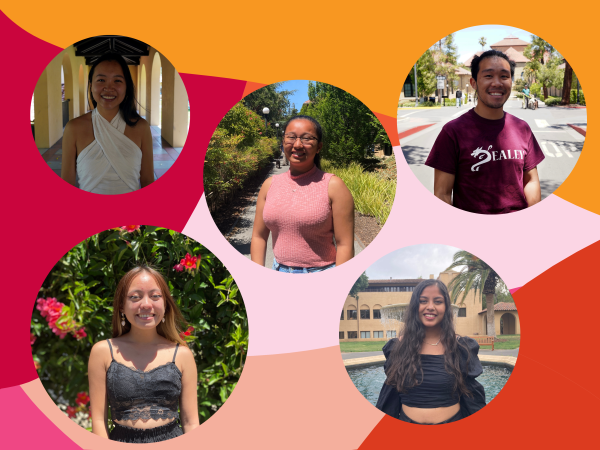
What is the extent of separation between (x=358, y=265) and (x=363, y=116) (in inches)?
39.5

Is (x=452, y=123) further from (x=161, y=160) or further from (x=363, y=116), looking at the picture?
(x=161, y=160)

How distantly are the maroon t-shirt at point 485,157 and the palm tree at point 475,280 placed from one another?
14.5 inches

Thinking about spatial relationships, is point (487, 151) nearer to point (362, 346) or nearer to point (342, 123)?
point (342, 123)

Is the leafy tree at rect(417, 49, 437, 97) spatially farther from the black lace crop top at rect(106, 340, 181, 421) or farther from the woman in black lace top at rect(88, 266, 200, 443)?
the black lace crop top at rect(106, 340, 181, 421)

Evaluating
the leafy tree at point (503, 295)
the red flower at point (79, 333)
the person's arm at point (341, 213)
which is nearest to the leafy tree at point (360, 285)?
the person's arm at point (341, 213)

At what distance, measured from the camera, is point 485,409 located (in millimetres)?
3320

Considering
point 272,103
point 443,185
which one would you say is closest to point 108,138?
point 272,103

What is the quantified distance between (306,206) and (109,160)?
130cm

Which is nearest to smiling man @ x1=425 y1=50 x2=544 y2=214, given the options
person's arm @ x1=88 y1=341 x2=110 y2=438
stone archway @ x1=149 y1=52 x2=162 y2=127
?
stone archway @ x1=149 y1=52 x2=162 y2=127

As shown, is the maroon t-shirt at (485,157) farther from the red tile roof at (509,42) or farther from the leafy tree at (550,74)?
the red tile roof at (509,42)

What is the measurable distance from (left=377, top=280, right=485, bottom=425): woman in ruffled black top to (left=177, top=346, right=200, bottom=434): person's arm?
50.4 inches

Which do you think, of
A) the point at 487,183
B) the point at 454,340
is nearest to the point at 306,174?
the point at 487,183

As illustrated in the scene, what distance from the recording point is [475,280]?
3.21m

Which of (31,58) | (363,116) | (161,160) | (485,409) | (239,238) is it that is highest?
(31,58)
